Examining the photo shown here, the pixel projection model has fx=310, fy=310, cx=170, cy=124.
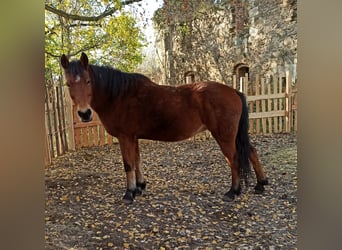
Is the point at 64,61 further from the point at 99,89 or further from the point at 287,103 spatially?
the point at 287,103

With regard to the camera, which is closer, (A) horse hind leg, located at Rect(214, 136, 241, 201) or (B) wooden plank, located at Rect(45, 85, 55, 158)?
(B) wooden plank, located at Rect(45, 85, 55, 158)

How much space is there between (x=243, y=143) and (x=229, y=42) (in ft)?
1.36

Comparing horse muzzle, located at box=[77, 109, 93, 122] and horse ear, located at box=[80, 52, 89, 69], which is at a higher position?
horse ear, located at box=[80, 52, 89, 69]

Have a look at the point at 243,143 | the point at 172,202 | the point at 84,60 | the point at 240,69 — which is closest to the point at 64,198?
the point at 172,202

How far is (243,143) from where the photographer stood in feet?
4.13

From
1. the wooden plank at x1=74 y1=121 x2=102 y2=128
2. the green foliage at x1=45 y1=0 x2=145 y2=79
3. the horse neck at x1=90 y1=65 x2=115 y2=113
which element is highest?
the green foliage at x1=45 y1=0 x2=145 y2=79

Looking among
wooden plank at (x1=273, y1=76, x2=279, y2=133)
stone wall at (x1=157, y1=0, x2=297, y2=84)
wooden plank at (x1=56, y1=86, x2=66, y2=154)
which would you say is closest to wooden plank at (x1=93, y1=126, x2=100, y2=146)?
wooden plank at (x1=56, y1=86, x2=66, y2=154)

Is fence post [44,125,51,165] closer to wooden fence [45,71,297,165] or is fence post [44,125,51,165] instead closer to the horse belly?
wooden fence [45,71,297,165]

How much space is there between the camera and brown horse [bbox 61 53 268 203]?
46.8 inches

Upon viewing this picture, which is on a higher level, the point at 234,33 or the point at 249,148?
the point at 234,33

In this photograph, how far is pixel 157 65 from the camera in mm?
1211
